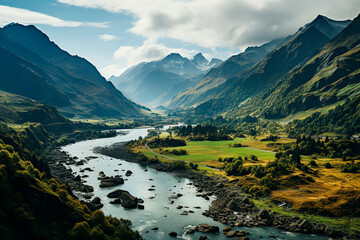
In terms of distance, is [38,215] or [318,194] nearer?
[38,215]

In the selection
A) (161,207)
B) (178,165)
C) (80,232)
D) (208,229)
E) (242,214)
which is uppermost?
(80,232)

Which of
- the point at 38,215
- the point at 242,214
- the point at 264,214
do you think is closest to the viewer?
the point at 38,215

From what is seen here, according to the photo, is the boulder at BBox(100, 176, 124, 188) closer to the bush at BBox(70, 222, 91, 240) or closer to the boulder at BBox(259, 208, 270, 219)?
the bush at BBox(70, 222, 91, 240)

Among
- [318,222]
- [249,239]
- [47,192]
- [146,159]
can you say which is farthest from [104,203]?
[146,159]

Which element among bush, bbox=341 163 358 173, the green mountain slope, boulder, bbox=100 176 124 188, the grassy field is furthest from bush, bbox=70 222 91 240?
bush, bbox=341 163 358 173

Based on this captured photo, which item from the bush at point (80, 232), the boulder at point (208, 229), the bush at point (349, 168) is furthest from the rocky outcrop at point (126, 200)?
the bush at point (349, 168)

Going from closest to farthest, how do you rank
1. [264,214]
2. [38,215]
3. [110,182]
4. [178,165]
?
[38,215] → [264,214] → [110,182] → [178,165]

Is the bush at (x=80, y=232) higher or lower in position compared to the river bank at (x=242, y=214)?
higher

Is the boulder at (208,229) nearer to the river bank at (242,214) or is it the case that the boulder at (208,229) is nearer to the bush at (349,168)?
the river bank at (242,214)

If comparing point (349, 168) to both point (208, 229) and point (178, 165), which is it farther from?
point (178, 165)

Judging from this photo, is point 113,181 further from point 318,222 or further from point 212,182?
point 318,222

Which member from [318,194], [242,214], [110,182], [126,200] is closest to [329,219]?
[318,194]
